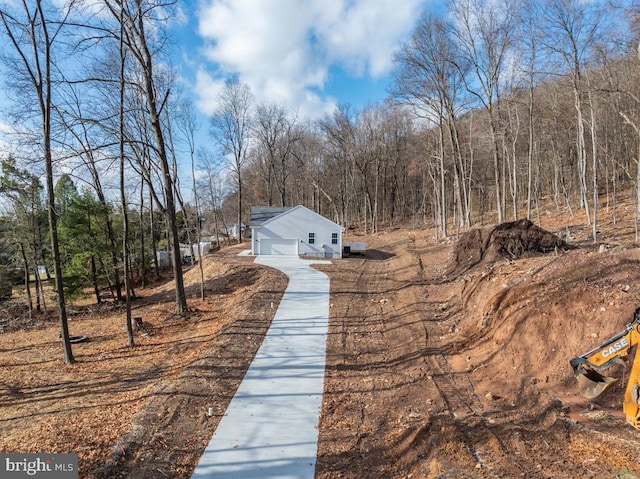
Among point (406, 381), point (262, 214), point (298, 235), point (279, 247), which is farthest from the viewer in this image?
point (262, 214)

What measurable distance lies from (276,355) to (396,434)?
4071 mm

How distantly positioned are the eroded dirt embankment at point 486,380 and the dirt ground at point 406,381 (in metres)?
0.03

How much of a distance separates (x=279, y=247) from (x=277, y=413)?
64.5 ft

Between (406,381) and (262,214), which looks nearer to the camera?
(406,381)

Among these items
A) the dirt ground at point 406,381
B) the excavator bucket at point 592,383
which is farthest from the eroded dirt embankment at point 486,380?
the excavator bucket at point 592,383

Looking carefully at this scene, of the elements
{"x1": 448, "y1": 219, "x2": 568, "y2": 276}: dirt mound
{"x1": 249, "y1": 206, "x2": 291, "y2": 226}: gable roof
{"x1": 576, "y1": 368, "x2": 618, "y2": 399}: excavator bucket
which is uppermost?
{"x1": 249, "y1": 206, "x2": 291, "y2": 226}: gable roof

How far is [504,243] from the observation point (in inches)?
558

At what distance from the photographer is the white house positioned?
2569 centimetres

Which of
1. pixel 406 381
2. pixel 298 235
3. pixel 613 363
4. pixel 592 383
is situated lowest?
pixel 406 381

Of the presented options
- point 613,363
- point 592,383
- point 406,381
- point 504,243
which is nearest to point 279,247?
point 504,243

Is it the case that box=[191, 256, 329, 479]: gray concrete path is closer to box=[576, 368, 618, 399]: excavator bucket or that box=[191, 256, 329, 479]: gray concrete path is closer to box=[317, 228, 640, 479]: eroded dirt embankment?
box=[317, 228, 640, 479]: eroded dirt embankment

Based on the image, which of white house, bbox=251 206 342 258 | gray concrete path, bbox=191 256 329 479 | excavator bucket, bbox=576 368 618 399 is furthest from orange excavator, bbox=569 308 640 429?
white house, bbox=251 206 342 258

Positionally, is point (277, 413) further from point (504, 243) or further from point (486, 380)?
point (504, 243)

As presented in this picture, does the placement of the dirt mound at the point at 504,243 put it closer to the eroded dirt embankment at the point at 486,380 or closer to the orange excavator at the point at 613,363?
the eroded dirt embankment at the point at 486,380
